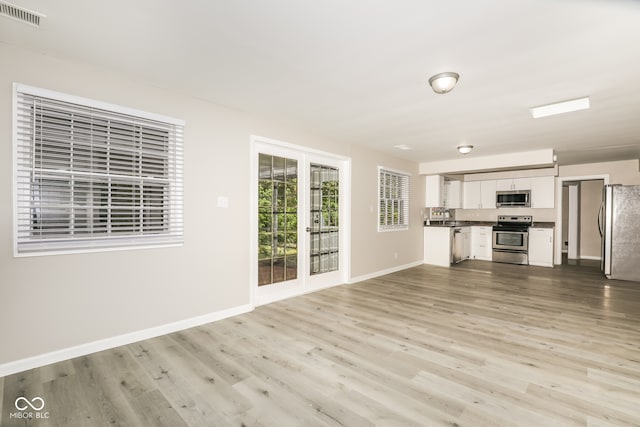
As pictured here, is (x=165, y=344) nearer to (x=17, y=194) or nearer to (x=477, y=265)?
(x=17, y=194)

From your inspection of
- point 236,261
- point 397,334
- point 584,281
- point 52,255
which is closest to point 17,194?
point 52,255

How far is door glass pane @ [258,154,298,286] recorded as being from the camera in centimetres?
410

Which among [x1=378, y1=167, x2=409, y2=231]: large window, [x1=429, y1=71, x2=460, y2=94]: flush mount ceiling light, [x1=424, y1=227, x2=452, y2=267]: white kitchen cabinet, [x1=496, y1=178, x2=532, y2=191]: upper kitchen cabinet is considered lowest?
[x1=424, y1=227, x2=452, y2=267]: white kitchen cabinet

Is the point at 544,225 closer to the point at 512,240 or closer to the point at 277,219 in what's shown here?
the point at 512,240

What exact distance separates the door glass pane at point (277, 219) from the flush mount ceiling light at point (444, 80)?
7.51ft

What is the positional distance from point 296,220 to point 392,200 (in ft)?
8.92

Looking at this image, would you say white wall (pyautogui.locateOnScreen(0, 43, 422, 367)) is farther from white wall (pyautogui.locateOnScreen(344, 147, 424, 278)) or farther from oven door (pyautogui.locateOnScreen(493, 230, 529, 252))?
oven door (pyautogui.locateOnScreen(493, 230, 529, 252))

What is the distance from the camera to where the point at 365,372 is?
237 cm

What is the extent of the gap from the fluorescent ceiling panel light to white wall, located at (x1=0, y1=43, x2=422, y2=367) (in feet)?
9.47

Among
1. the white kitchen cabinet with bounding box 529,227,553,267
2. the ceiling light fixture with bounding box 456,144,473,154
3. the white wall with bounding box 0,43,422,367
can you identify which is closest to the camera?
the white wall with bounding box 0,43,422,367

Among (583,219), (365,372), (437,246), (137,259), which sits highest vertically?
(583,219)

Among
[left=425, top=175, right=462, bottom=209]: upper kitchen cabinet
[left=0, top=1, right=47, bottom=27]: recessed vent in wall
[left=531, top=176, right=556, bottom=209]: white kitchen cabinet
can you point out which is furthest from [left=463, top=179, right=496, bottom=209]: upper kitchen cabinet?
[left=0, top=1, right=47, bottom=27]: recessed vent in wall

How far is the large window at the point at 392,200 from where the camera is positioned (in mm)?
6129

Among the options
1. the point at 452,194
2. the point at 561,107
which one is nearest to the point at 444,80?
the point at 561,107
